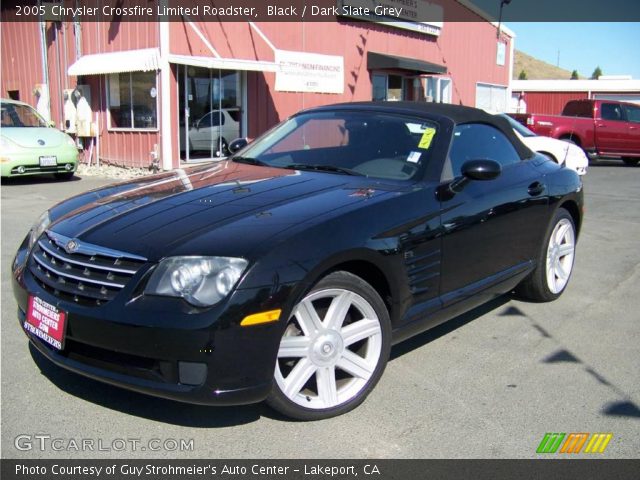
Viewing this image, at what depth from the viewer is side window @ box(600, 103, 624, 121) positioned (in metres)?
18.0

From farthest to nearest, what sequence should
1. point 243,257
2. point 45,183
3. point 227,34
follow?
point 227,34 → point 45,183 → point 243,257

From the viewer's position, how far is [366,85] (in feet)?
65.0

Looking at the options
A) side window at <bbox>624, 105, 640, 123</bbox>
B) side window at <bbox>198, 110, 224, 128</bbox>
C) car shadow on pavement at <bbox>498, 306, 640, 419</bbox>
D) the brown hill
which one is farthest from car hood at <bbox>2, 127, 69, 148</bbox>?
the brown hill

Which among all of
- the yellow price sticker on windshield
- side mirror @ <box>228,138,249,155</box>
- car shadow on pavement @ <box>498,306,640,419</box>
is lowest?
car shadow on pavement @ <box>498,306,640,419</box>

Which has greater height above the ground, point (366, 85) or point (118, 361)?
point (366, 85)

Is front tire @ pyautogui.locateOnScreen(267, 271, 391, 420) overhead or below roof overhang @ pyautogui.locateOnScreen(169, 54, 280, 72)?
below

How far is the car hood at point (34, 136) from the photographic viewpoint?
464 inches

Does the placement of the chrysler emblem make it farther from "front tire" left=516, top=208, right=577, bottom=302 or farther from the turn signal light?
"front tire" left=516, top=208, right=577, bottom=302

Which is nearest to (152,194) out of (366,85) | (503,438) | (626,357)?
(503,438)

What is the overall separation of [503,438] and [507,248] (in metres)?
1.58

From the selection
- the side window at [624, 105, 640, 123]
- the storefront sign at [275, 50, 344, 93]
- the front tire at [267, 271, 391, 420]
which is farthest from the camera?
the side window at [624, 105, 640, 123]

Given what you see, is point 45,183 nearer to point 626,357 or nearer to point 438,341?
point 438,341

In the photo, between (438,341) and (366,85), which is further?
(366,85)

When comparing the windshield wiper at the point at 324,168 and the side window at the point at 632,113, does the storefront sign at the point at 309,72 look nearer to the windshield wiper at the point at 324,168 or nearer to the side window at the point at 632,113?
the side window at the point at 632,113
